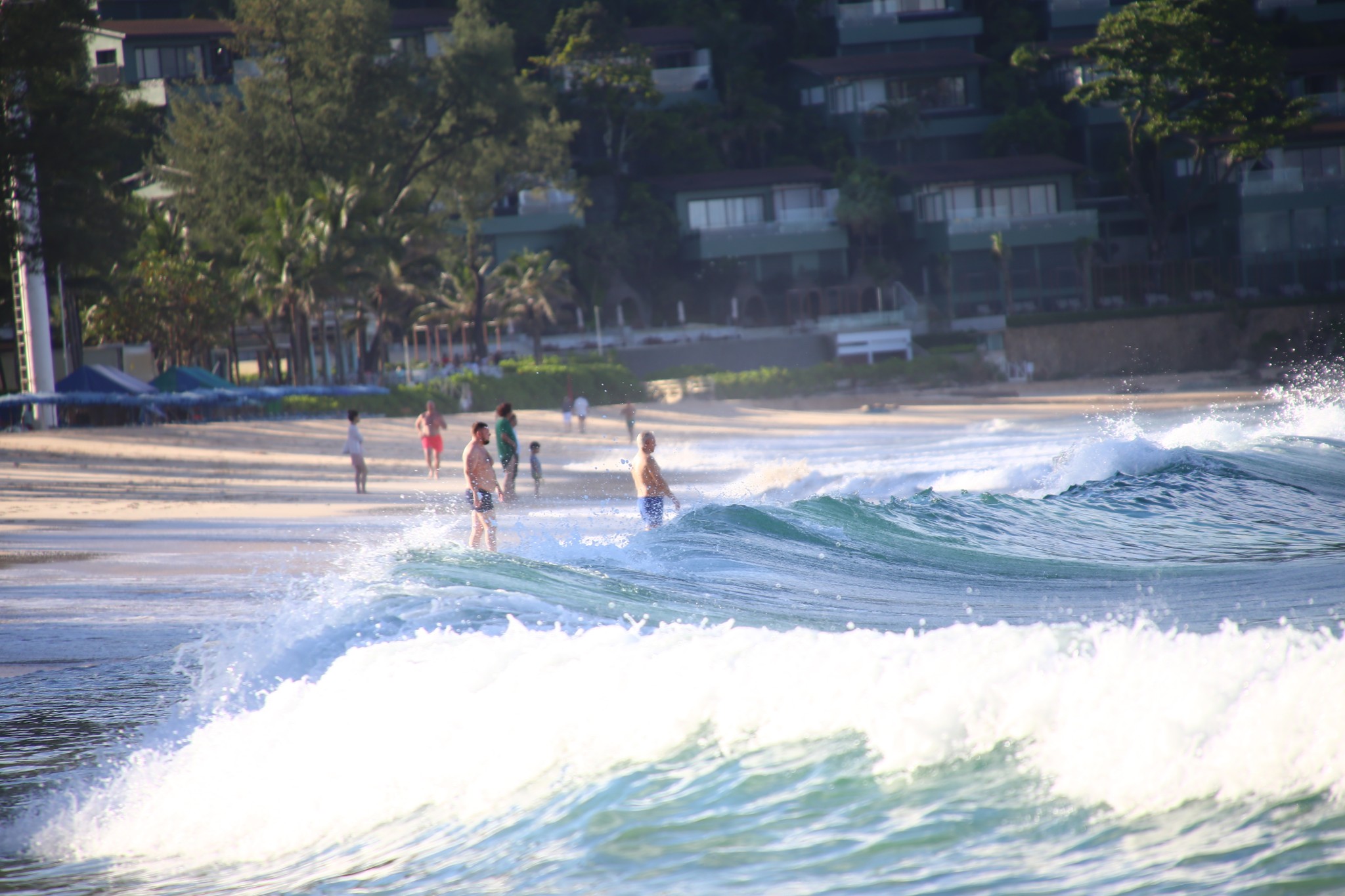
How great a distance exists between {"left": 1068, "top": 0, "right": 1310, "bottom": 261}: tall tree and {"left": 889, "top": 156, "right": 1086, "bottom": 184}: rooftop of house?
3087mm

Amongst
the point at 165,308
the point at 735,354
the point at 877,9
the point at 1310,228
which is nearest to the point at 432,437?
the point at 165,308

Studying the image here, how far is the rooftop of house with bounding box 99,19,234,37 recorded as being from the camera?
55531 mm

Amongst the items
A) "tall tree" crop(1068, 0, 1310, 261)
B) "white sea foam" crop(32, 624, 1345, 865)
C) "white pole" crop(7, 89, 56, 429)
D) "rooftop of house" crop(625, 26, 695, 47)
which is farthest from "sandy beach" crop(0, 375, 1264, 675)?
"rooftop of house" crop(625, 26, 695, 47)

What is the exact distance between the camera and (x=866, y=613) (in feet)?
33.7

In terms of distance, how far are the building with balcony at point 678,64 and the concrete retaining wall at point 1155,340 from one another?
21.3m

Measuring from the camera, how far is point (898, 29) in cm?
6600

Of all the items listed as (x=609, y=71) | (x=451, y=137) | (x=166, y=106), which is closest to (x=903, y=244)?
(x=609, y=71)

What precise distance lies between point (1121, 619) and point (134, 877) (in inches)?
265

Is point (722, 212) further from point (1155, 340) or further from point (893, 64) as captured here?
point (1155, 340)

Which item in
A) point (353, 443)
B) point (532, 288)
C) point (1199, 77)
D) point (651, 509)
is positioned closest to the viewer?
point (651, 509)

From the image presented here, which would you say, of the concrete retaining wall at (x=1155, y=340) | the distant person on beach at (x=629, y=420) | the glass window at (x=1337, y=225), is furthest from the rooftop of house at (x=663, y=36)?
the distant person on beach at (x=629, y=420)

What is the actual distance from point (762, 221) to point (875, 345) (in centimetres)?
921

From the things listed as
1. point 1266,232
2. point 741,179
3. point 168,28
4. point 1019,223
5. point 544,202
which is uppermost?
point 168,28

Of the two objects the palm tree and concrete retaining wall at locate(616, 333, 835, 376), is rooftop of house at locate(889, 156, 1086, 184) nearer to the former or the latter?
concrete retaining wall at locate(616, 333, 835, 376)
